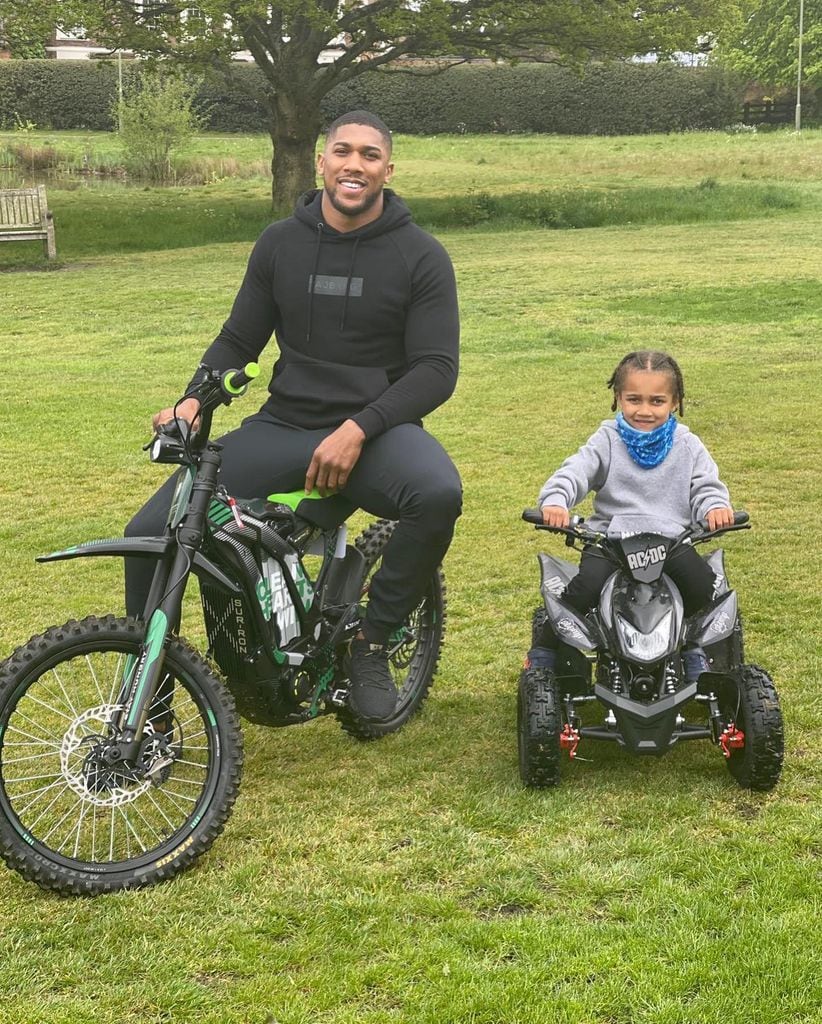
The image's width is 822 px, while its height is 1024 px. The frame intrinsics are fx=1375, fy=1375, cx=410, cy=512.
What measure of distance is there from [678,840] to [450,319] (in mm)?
1868

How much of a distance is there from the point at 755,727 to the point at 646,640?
1.42 feet

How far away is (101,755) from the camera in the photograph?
3824 millimetres

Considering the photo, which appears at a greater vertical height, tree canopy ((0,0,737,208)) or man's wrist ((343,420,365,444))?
tree canopy ((0,0,737,208))

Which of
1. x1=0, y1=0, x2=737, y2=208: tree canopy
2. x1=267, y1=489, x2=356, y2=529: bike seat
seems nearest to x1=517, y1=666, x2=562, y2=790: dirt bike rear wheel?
x1=267, y1=489, x2=356, y2=529: bike seat

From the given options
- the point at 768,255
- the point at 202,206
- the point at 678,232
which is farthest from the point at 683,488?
the point at 202,206

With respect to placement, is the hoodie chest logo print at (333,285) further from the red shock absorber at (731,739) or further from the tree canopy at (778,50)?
the tree canopy at (778,50)

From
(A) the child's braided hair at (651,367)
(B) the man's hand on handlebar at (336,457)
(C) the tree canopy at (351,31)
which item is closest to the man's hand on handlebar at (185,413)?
(B) the man's hand on handlebar at (336,457)

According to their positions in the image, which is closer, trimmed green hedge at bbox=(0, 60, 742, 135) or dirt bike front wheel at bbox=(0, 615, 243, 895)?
dirt bike front wheel at bbox=(0, 615, 243, 895)

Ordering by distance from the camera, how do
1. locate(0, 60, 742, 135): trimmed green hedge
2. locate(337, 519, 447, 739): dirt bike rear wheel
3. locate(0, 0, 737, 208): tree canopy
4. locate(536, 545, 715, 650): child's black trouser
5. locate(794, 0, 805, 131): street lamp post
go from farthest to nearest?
locate(794, 0, 805, 131): street lamp post < locate(0, 60, 742, 135): trimmed green hedge < locate(0, 0, 737, 208): tree canopy < locate(337, 519, 447, 739): dirt bike rear wheel < locate(536, 545, 715, 650): child's black trouser

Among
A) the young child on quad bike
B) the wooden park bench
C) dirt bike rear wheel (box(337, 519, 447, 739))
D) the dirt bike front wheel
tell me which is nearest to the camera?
the dirt bike front wheel

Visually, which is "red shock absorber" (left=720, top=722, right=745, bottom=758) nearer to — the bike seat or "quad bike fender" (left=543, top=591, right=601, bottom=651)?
"quad bike fender" (left=543, top=591, right=601, bottom=651)

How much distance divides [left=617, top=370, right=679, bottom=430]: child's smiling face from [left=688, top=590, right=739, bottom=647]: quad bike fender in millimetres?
664

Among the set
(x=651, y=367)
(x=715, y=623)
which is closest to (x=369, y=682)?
(x=715, y=623)

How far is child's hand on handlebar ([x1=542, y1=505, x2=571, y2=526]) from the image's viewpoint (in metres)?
4.49
